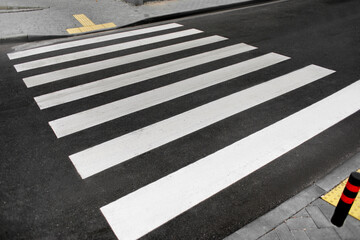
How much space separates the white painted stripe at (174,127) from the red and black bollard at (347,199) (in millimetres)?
2230

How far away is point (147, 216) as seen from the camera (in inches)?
128

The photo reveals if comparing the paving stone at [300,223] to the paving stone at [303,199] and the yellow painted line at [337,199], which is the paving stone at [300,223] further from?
the yellow painted line at [337,199]

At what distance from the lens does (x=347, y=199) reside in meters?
2.79

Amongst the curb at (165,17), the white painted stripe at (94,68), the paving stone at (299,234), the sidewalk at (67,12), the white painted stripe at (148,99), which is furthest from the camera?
the sidewalk at (67,12)

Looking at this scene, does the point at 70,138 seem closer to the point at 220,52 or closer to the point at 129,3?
the point at 220,52

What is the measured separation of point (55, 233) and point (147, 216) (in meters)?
0.91

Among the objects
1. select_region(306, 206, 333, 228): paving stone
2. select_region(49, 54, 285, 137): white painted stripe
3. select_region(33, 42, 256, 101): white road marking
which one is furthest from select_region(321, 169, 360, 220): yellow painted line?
select_region(33, 42, 256, 101): white road marking

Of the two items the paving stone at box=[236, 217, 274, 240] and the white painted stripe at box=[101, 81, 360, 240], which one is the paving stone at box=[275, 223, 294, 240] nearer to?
the paving stone at box=[236, 217, 274, 240]

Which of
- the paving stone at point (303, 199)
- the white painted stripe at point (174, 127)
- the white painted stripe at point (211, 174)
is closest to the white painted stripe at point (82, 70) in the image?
the white painted stripe at point (174, 127)

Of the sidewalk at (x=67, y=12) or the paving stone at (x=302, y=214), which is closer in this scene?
the paving stone at (x=302, y=214)

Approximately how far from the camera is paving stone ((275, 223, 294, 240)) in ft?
9.88

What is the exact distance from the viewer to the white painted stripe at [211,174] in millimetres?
3252

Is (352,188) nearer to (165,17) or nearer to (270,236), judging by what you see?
(270,236)

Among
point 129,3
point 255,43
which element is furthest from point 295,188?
point 129,3
